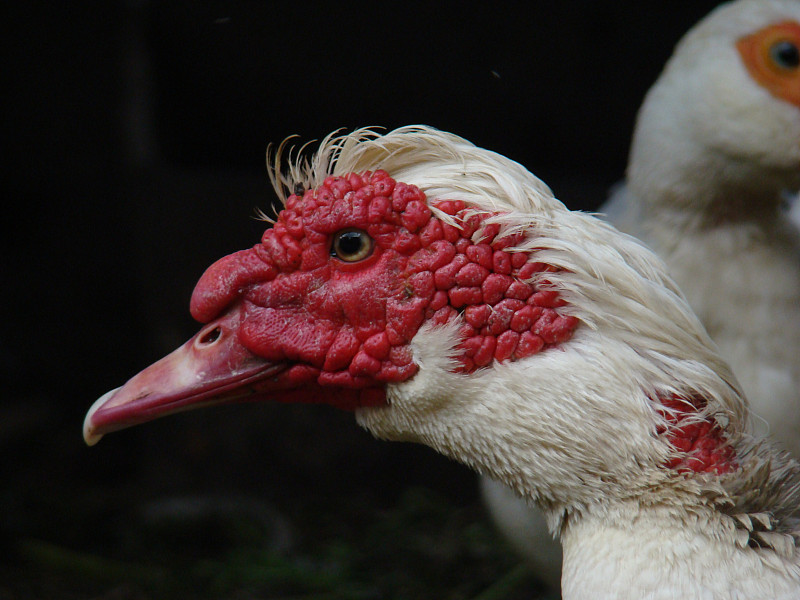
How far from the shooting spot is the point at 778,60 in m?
2.36

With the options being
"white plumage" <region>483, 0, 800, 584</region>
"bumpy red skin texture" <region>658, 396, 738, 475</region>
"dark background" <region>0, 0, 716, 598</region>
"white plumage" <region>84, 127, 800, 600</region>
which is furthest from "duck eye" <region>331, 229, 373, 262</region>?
"dark background" <region>0, 0, 716, 598</region>

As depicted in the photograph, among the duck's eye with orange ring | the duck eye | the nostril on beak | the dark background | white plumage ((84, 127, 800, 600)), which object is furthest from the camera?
the dark background

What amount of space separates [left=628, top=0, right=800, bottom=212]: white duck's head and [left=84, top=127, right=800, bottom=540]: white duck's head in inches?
40.1

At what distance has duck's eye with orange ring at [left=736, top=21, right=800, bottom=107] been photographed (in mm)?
2334

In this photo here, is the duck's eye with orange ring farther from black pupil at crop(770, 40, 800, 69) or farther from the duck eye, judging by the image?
the duck eye

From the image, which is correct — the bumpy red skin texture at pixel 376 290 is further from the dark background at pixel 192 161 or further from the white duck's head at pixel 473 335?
the dark background at pixel 192 161

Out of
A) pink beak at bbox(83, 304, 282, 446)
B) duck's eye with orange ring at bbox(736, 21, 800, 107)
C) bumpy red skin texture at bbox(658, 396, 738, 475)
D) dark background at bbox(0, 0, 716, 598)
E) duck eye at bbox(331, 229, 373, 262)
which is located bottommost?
dark background at bbox(0, 0, 716, 598)

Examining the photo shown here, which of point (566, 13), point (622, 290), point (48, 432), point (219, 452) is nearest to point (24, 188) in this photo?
point (48, 432)

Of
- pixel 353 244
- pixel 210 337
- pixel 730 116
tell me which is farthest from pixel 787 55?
pixel 210 337

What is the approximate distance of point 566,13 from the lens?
418 centimetres

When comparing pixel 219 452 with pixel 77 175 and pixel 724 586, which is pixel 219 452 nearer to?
pixel 77 175

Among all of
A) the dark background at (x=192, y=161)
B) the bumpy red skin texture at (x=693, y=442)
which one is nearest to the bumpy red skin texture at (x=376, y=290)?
the bumpy red skin texture at (x=693, y=442)

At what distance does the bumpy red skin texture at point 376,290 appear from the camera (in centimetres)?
148

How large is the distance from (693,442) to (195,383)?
0.94 meters
